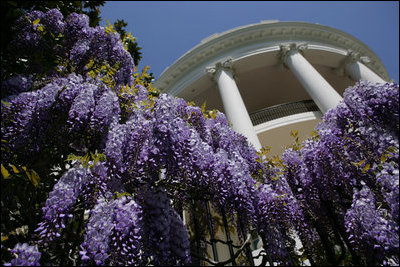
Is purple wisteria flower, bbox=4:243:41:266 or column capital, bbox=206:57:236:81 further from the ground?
column capital, bbox=206:57:236:81

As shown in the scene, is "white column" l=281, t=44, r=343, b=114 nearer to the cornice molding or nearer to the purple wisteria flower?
the cornice molding

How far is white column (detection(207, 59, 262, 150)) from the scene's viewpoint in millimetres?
8018

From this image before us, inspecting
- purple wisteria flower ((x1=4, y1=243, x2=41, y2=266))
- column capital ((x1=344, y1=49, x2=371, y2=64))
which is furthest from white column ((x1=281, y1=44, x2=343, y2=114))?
purple wisteria flower ((x1=4, y1=243, x2=41, y2=266))

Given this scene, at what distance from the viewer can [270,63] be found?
12.6 m

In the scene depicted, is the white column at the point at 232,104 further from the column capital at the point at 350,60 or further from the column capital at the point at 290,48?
the column capital at the point at 350,60

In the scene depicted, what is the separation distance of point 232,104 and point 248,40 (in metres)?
4.91

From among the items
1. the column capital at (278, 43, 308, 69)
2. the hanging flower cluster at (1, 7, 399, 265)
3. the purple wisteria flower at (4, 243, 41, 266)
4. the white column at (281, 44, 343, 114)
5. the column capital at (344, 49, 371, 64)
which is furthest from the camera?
the column capital at (344, 49, 371, 64)

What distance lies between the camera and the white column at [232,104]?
26.3 feet

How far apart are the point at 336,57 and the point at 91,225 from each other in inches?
565

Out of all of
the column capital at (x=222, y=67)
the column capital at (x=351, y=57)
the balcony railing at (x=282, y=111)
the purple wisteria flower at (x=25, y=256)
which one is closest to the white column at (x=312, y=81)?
the balcony railing at (x=282, y=111)

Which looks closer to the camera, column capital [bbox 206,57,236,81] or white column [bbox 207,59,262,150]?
white column [bbox 207,59,262,150]

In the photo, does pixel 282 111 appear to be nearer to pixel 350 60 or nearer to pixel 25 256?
pixel 350 60

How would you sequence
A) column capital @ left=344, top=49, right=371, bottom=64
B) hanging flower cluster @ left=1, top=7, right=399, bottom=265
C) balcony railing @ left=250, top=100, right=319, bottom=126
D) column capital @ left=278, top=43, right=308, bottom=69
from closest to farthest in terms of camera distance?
1. hanging flower cluster @ left=1, top=7, right=399, bottom=265
2. balcony railing @ left=250, top=100, right=319, bottom=126
3. column capital @ left=278, top=43, right=308, bottom=69
4. column capital @ left=344, top=49, right=371, bottom=64

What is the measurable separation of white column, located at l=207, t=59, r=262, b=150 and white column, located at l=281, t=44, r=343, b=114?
2650 mm
